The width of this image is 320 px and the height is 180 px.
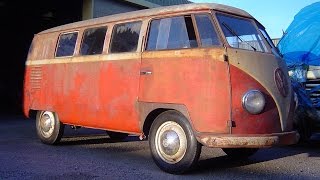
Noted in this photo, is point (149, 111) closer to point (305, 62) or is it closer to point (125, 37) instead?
point (125, 37)

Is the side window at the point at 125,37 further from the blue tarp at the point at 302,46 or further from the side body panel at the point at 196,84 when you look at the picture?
the blue tarp at the point at 302,46

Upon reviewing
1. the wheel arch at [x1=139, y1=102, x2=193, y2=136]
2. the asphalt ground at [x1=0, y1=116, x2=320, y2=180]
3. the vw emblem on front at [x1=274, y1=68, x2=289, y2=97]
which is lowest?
the asphalt ground at [x1=0, y1=116, x2=320, y2=180]

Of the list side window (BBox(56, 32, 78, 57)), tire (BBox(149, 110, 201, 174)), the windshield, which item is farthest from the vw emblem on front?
side window (BBox(56, 32, 78, 57))

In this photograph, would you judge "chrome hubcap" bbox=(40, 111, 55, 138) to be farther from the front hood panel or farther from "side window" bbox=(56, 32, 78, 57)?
the front hood panel

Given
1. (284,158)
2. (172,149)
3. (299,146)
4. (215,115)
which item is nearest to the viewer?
(215,115)

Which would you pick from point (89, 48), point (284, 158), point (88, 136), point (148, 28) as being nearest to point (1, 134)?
point (88, 136)

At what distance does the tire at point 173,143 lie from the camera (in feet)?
20.7

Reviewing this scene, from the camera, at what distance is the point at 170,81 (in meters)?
6.55

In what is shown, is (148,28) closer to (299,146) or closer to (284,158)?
(284,158)

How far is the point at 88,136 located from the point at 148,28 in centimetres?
448

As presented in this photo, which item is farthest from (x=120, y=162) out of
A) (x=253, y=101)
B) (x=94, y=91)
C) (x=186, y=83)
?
(x=253, y=101)

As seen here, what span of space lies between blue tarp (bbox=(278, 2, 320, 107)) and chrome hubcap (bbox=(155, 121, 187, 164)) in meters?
3.13

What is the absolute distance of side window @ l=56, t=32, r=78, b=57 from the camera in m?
8.69

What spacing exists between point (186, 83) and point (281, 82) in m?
1.30
